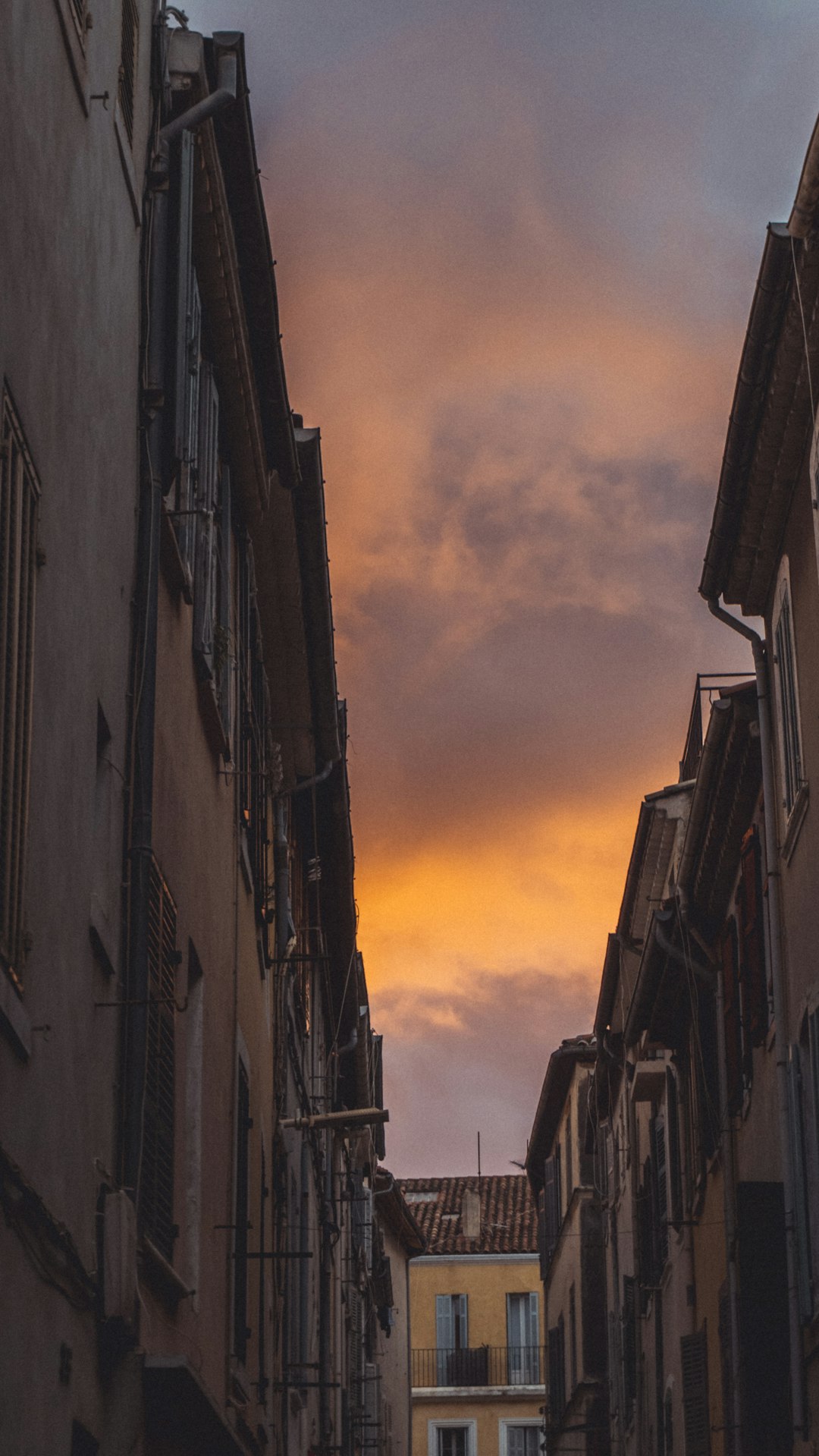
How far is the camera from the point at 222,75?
467 inches

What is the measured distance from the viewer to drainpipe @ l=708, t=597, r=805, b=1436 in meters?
15.8

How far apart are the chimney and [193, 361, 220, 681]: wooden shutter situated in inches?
2187

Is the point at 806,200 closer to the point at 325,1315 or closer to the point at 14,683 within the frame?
the point at 14,683

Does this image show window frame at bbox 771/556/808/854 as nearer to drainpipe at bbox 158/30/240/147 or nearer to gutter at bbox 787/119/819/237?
gutter at bbox 787/119/819/237

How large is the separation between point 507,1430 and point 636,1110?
36.6 m

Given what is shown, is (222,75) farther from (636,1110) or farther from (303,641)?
(636,1110)

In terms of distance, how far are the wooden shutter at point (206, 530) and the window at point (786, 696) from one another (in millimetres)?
4985

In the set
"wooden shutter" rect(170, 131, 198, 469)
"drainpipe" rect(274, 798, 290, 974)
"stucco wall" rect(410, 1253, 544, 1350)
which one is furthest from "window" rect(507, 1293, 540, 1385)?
"wooden shutter" rect(170, 131, 198, 469)

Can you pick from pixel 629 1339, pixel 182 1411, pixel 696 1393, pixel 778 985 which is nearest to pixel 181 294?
pixel 182 1411

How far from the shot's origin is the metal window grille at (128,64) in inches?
397

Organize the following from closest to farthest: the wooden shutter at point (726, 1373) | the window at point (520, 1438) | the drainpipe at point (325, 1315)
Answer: the wooden shutter at point (726, 1373), the drainpipe at point (325, 1315), the window at point (520, 1438)

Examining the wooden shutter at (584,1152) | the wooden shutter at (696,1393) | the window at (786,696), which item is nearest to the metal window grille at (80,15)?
the window at (786,696)

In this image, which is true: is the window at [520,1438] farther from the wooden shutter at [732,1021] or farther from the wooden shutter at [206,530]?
the wooden shutter at [206,530]

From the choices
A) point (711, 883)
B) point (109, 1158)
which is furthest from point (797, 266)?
point (711, 883)
